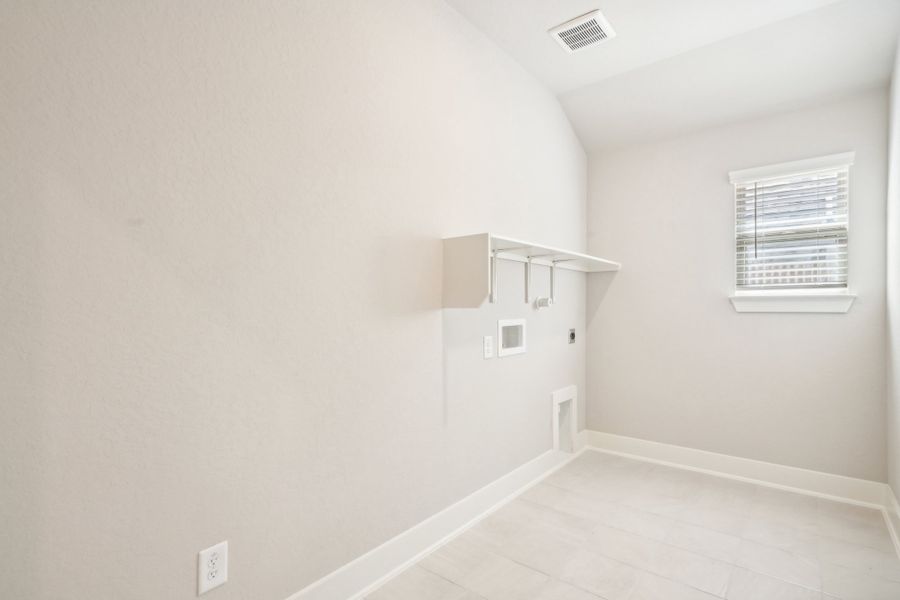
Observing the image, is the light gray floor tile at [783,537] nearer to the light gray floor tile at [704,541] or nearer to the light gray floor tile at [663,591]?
the light gray floor tile at [704,541]

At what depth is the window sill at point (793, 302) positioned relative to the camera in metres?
2.74

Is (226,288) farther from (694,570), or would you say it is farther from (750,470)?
(750,470)

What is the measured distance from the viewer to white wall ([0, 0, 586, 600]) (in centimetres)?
108

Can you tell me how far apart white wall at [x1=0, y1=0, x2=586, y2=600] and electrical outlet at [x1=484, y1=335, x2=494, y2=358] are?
13cm

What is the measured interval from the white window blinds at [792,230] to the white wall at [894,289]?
257mm

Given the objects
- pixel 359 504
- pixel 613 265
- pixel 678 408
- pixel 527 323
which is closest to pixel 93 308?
pixel 359 504

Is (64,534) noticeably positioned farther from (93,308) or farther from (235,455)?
(93,308)

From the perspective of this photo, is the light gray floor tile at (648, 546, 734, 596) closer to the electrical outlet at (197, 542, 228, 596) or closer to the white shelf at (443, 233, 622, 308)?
the white shelf at (443, 233, 622, 308)

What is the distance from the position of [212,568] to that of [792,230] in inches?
139

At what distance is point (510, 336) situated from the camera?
2.76 metres

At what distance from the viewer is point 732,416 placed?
312 centimetres

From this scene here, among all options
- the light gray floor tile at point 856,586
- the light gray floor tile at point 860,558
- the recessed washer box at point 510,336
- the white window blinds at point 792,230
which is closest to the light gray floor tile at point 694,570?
the light gray floor tile at point 856,586

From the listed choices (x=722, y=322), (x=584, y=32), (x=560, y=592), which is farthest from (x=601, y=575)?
(x=584, y=32)

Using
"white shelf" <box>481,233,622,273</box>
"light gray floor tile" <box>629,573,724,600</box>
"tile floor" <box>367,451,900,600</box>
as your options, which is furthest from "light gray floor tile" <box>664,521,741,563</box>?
"white shelf" <box>481,233,622,273</box>
